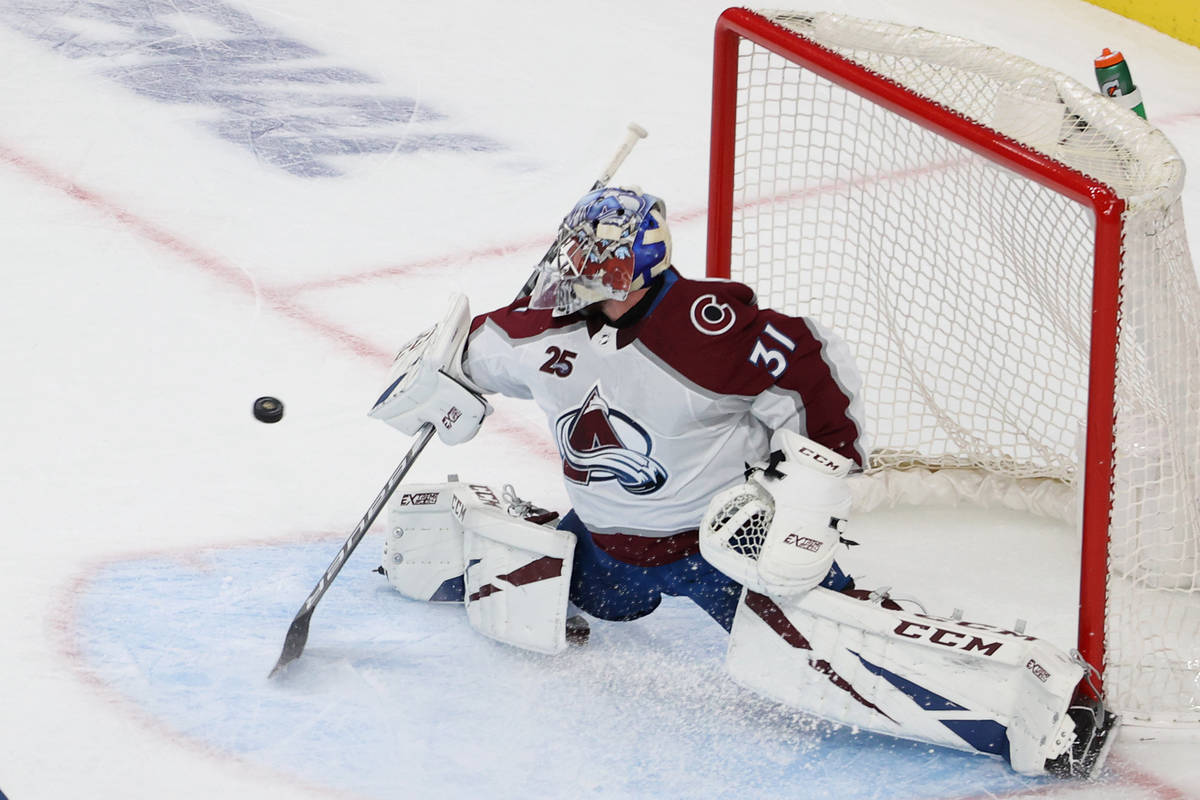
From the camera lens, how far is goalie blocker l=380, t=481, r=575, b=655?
281 cm

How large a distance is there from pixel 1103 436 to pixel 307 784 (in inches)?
50.0

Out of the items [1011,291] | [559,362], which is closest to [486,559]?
[559,362]

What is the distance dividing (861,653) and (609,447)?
0.49m

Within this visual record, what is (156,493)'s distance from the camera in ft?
11.3

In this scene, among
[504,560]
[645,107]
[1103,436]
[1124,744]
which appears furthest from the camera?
[645,107]

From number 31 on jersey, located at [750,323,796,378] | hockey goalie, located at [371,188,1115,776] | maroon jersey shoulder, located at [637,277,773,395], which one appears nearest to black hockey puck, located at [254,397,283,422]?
hockey goalie, located at [371,188,1115,776]

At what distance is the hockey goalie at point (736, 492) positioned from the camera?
254 cm

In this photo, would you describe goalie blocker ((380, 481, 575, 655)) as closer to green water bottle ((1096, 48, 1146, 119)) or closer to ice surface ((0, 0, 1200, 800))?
ice surface ((0, 0, 1200, 800))

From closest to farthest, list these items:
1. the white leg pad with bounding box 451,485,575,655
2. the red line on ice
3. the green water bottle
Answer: the white leg pad with bounding box 451,485,575,655 < the green water bottle < the red line on ice

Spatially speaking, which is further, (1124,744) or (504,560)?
(504,560)

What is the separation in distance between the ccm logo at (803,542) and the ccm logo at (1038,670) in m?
0.35

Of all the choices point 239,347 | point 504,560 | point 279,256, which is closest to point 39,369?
point 239,347

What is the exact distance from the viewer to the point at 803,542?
255 centimetres

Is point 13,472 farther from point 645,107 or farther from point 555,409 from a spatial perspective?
point 645,107
